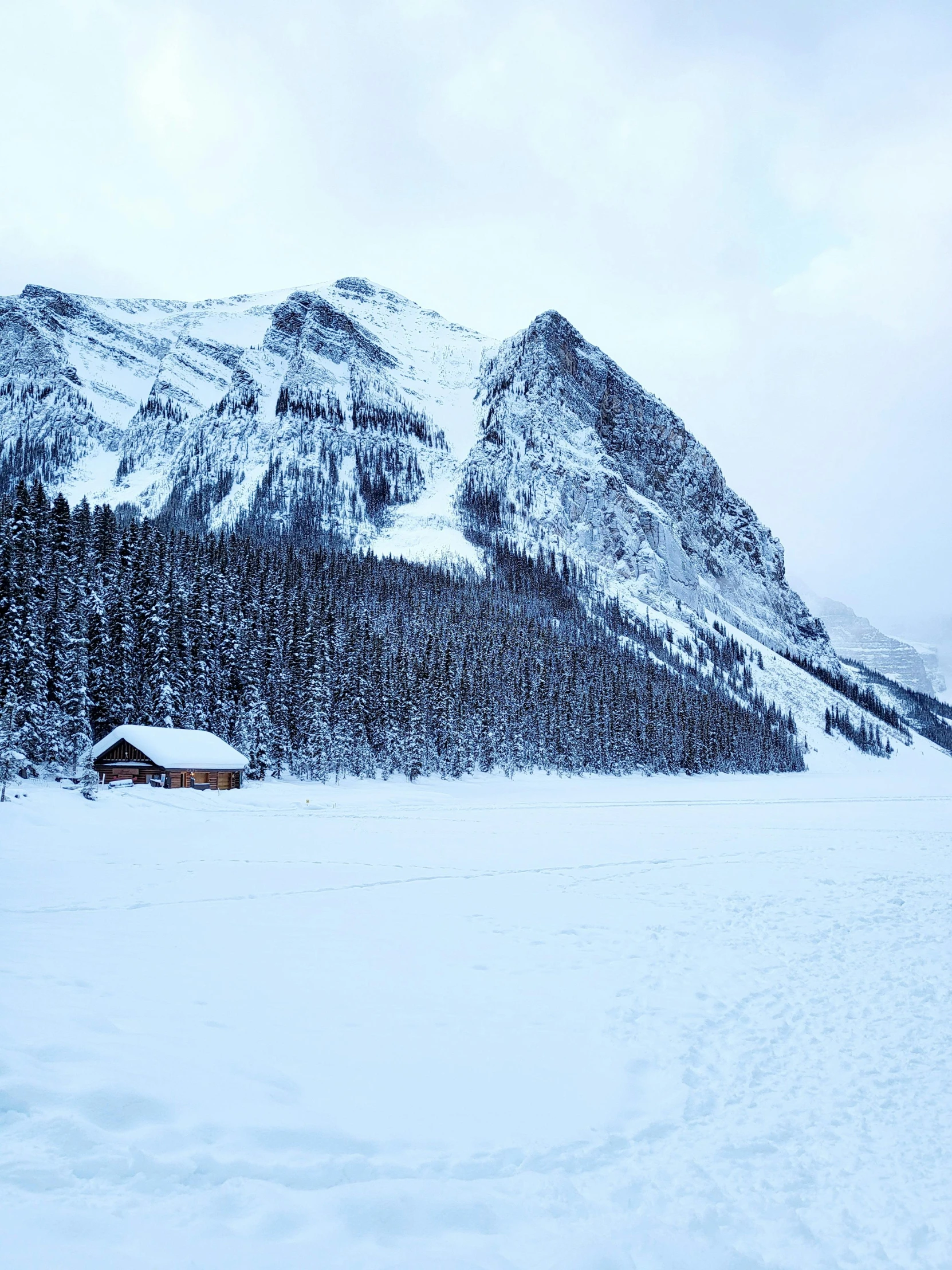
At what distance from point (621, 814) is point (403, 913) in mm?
33398

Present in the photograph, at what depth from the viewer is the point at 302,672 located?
217 ft

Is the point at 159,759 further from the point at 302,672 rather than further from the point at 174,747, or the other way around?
the point at 302,672

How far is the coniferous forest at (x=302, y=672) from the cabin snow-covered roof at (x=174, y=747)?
2231 mm

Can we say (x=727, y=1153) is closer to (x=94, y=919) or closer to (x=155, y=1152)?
(x=155, y=1152)

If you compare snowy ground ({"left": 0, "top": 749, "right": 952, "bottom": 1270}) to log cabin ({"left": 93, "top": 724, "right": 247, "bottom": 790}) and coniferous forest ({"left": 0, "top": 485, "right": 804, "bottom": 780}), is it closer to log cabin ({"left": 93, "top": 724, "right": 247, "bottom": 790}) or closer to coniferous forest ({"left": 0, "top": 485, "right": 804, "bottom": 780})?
log cabin ({"left": 93, "top": 724, "right": 247, "bottom": 790})

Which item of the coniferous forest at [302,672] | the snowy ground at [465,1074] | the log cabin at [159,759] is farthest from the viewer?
the coniferous forest at [302,672]

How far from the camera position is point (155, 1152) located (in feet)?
17.9

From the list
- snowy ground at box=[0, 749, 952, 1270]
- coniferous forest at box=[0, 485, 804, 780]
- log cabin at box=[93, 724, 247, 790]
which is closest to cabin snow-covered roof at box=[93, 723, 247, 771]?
log cabin at box=[93, 724, 247, 790]

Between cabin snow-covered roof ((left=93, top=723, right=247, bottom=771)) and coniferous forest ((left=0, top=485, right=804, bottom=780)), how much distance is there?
223 cm

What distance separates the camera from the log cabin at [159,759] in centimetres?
4438

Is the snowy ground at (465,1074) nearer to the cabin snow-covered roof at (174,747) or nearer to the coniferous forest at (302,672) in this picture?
the cabin snow-covered roof at (174,747)

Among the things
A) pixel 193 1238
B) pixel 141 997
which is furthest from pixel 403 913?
pixel 193 1238

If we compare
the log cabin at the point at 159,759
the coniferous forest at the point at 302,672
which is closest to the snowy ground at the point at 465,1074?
the log cabin at the point at 159,759

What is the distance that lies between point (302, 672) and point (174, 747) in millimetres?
21153
